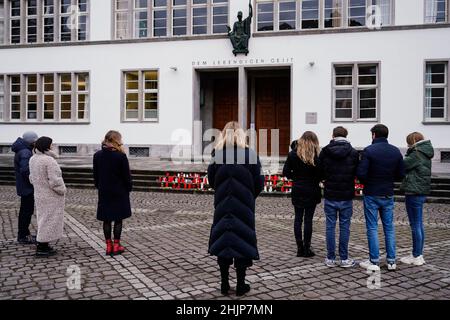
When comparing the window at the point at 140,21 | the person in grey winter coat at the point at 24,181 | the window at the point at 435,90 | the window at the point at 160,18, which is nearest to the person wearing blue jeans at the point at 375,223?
the person in grey winter coat at the point at 24,181

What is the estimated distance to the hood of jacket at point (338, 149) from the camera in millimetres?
6324

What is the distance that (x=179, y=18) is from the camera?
22438mm

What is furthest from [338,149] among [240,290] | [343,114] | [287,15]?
[287,15]

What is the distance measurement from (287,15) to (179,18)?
5222mm

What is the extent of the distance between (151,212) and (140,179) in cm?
517

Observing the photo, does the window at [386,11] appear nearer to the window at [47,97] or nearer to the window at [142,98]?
the window at [142,98]

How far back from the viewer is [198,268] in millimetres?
6359

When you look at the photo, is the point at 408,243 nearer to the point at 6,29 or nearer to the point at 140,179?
the point at 140,179

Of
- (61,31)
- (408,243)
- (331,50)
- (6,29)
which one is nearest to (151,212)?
(408,243)

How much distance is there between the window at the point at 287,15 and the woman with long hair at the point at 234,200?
17087 millimetres

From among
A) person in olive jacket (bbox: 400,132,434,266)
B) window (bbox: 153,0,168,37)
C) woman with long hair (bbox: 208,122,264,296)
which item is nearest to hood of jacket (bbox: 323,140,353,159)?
person in olive jacket (bbox: 400,132,434,266)

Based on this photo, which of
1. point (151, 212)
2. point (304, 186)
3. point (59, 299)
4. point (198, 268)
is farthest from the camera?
point (151, 212)

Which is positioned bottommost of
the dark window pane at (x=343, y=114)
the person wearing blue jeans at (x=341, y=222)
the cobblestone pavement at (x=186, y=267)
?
the cobblestone pavement at (x=186, y=267)

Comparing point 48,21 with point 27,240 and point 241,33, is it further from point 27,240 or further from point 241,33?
point 27,240
